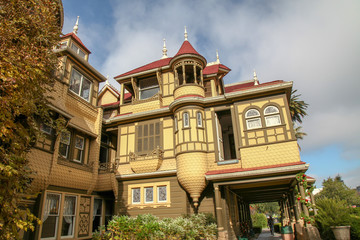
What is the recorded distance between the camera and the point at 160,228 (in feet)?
34.9

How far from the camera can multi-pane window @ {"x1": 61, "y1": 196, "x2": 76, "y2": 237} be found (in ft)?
43.7

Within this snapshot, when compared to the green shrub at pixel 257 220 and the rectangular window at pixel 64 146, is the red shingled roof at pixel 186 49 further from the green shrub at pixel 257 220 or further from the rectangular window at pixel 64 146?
the green shrub at pixel 257 220

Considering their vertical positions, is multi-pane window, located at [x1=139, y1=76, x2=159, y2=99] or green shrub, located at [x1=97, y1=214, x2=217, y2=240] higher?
multi-pane window, located at [x1=139, y1=76, x2=159, y2=99]

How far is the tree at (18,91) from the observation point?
479cm

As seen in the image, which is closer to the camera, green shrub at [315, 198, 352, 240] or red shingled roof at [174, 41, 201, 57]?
green shrub at [315, 198, 352, 240]

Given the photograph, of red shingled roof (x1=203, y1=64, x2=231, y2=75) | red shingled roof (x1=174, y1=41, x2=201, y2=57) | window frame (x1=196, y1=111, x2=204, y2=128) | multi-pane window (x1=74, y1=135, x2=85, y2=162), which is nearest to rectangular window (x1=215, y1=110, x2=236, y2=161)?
window frame (x1=196, y1=111, x2=204, y2=128)

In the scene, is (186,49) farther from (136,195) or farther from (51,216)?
(51,216)

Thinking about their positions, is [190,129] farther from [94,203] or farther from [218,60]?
[218,60]

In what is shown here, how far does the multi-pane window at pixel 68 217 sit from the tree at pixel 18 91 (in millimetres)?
8305

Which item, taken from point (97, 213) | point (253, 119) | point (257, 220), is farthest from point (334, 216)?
point (257, 220)

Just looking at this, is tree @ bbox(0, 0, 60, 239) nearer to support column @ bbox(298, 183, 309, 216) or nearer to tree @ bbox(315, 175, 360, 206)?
support column @ bbox(298, 183, 309, 216)

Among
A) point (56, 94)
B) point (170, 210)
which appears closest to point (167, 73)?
point (56, 94)

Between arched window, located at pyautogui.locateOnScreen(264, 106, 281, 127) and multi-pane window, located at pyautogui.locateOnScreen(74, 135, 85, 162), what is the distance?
11564 millimetres

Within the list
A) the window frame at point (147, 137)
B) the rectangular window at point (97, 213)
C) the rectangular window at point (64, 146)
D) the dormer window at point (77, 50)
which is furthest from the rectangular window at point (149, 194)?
the dormer window at point (77, 50)
